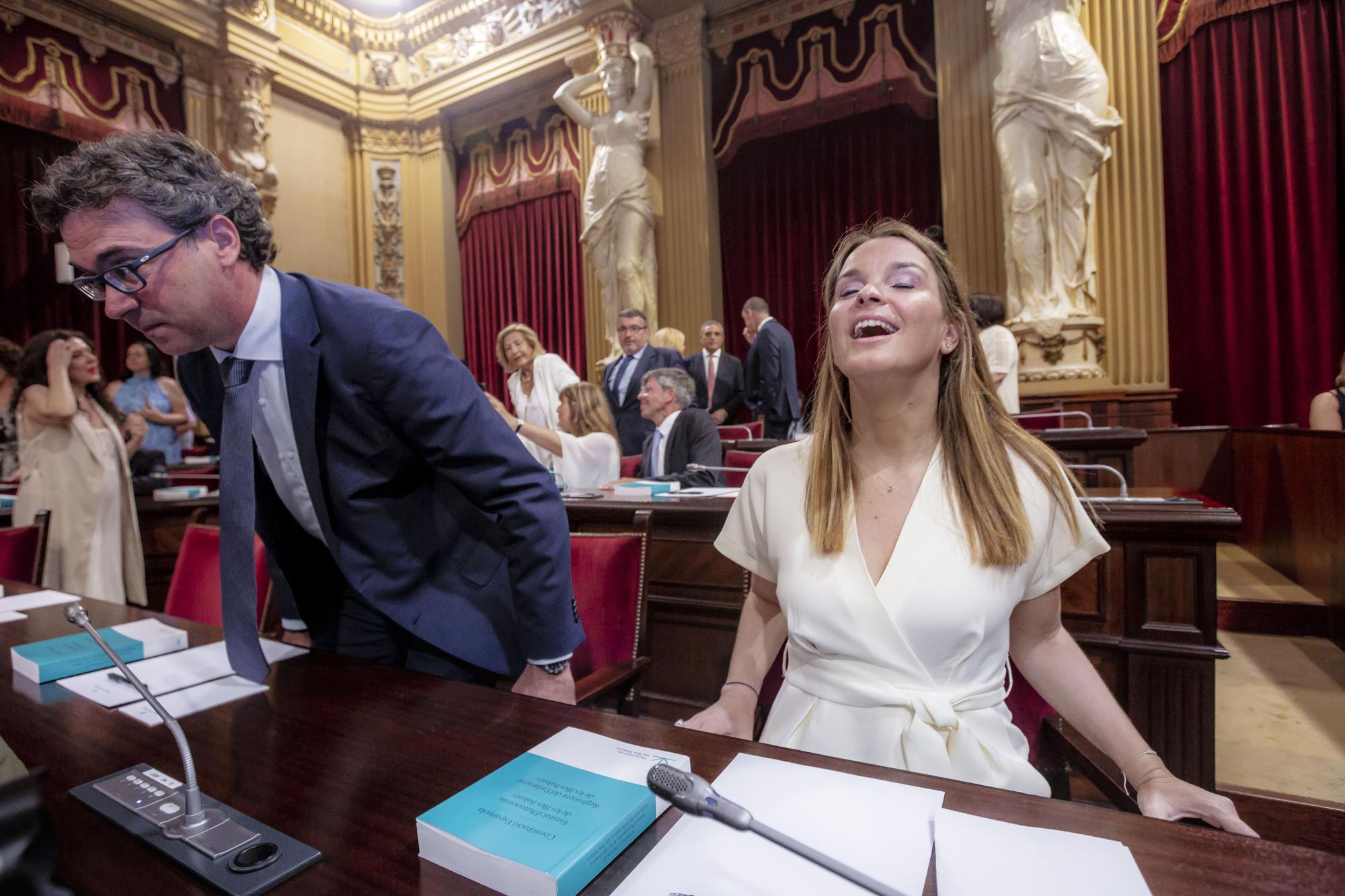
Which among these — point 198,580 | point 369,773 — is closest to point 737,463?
point 198,580

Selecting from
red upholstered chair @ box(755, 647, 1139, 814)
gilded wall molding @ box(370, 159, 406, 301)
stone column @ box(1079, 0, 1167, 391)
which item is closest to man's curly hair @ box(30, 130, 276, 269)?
red upholstered chair @ box(755, 647, 1139, 814)

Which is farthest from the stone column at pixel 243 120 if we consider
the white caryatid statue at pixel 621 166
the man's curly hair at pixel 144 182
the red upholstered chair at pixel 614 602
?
the red upholstered chair at pixel 614 602

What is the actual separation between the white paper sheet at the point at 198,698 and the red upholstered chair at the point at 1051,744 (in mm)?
799

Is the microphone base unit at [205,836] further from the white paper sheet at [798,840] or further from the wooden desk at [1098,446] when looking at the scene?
the wooden desk at [1098,446]

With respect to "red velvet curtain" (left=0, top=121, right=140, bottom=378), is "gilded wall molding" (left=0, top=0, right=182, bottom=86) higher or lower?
higher

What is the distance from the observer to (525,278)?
8555 mm

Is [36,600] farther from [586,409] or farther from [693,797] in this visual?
[586,409]

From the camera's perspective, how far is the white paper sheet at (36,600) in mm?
A: 1566

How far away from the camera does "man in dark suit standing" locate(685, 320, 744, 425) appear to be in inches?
232

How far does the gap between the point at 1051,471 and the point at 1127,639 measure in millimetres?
969

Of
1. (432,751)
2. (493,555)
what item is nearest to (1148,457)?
(493,555)

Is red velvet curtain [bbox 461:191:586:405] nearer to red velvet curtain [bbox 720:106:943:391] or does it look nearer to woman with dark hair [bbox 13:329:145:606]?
red velvet curtain [bbox 720:106:943:391]

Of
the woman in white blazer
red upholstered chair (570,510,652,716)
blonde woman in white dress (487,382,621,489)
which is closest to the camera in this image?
red upholstered chair (570,510,652,716)

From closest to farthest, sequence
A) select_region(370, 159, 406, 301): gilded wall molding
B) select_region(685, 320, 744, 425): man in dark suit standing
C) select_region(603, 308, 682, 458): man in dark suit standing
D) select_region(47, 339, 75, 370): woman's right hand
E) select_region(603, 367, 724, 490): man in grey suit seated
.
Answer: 1. select_region(47, 339, 75, 370): woman's right hand
2. select_region(603, 367, 724, 490): man in grey suit seated
3. select_region(603, 308, 682, 458): man in dark suit standing
4. select_region(685, 320, 744, 425): man in dark suit standing
5. select_region(370, 159, 406, 301): gilded wall molding
